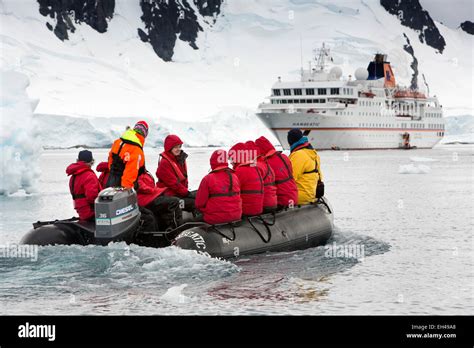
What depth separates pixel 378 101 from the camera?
70.8 meters

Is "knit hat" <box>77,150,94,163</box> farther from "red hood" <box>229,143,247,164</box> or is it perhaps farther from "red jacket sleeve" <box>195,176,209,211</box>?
"red hood" <box>229,143,247,164</box>

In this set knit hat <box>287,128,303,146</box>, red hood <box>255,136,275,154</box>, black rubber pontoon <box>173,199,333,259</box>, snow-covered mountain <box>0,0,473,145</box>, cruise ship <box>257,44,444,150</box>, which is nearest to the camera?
black rubber pontoon <box>173,199,333,259</box>

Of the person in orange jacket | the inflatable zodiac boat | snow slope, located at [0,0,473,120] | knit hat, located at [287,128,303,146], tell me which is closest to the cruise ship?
snow slope, located at [0,0,473,120]

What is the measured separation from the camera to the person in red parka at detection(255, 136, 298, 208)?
448 inches

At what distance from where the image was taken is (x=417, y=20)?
183 metres

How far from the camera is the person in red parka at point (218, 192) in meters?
9.92

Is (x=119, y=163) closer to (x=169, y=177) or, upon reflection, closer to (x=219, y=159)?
(x=169, y=177)

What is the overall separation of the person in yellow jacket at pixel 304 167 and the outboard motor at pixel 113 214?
132 inches

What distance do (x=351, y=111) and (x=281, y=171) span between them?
56225mm

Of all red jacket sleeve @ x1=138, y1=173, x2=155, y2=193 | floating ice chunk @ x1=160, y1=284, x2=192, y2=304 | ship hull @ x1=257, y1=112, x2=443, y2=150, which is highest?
ship hull @ x1=257, y1=112, x2=443, y2=150

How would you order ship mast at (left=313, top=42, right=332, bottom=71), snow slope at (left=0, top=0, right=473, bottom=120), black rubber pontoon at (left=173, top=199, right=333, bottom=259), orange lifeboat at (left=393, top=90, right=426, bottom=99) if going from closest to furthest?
black rubber pontoon at (left=173, top=199, right=333, bottom=259) → ship mast at (left=313, top=42, right=332, bottom=71) → orange lifeboat at (left=393, top=90, right=426, bottom=99) → snow slope at (left=0, top=0, right=473, bottom=120)

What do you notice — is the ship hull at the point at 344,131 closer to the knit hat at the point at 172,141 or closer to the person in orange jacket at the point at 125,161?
the knit hat at the point at 172,141

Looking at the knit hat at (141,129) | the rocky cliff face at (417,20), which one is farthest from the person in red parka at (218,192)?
the rocky cliff face at (417,20)

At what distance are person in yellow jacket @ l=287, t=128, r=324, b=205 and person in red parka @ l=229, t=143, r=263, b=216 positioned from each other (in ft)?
5.10
